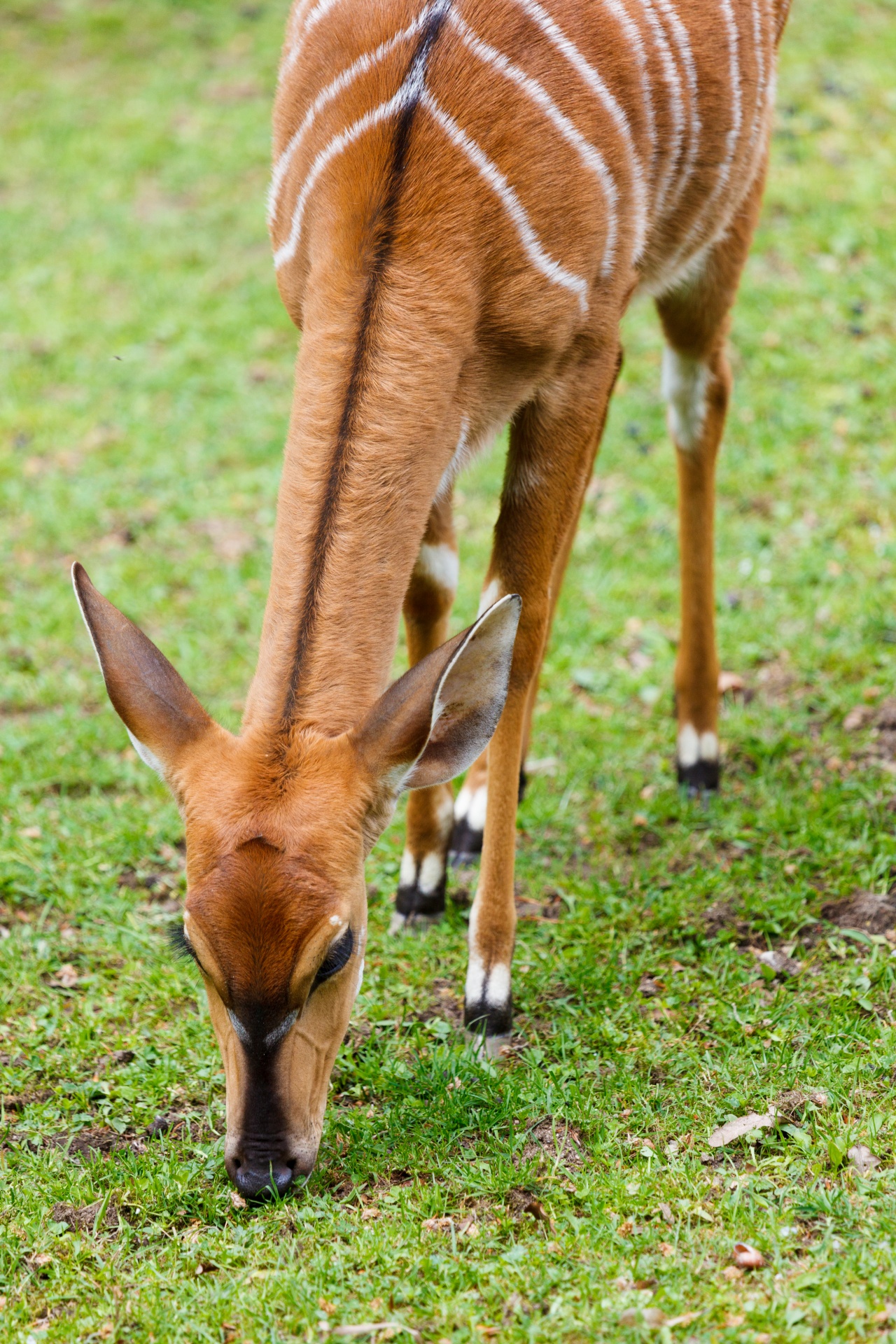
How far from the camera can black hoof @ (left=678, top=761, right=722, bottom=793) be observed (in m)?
5.46

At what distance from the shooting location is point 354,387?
3.52 meters

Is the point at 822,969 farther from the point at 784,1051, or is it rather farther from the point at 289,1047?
the point at 289,1047

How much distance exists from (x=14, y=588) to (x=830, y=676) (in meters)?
3.95

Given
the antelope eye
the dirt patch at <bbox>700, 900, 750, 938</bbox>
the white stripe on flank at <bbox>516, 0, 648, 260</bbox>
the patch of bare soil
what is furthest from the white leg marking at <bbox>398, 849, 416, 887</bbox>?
the white stripe on flank at <bbox>516, 0, 648, 260</bbox>

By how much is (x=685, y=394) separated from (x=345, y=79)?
6.69 ft

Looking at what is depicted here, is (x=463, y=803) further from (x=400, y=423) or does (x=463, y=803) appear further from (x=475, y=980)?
(x=400, y=423)

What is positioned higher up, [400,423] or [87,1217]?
[400,423]

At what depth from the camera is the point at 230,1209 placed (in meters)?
3.47

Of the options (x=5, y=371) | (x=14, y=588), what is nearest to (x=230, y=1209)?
(x=14, y=588)

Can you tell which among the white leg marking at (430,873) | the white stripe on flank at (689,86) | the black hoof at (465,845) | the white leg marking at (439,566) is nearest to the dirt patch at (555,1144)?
the white leg marking at (430,873)

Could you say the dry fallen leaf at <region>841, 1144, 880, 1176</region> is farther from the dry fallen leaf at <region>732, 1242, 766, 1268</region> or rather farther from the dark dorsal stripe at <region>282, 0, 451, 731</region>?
the dark dorsal stripe at <region>282, 0, 451, 731</region>

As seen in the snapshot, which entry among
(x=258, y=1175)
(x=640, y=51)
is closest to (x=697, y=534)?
(x=640, y=51)

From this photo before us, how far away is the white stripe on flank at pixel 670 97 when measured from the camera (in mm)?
4266

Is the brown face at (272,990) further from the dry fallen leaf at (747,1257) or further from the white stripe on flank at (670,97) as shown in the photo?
the white stripe on flank at (670,97)
